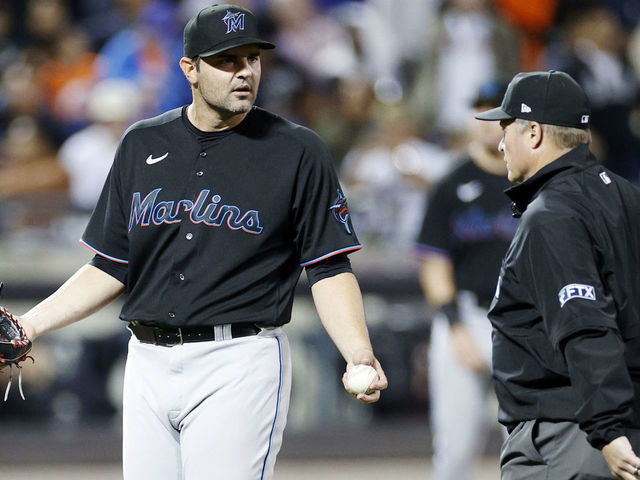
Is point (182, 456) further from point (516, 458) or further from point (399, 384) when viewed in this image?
point (399, 384)

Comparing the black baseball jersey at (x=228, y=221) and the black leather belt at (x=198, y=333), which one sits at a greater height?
the black baseball jersey at (x=228, y=221)

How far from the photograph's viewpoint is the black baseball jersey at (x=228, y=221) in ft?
11.5

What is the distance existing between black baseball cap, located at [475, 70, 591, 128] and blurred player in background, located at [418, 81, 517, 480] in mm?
2215

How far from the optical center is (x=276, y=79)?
390 inches

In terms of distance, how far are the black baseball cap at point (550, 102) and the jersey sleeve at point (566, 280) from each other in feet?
1.30

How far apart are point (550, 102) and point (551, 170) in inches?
8.7

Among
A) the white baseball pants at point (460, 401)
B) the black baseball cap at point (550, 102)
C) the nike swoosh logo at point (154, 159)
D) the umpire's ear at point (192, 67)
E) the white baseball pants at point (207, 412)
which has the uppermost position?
the umpire's ear at point (192, 67)

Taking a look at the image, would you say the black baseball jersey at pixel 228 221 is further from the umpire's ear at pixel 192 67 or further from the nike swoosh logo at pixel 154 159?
the umpire's ear at pixel 192 67

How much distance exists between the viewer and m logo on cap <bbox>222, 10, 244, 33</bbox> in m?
3.51

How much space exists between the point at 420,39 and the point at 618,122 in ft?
6.74

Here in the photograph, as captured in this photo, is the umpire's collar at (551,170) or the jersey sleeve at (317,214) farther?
the jersey sleeve at (317,214)

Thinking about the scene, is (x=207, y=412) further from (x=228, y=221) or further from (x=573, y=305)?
(x=573, y=305)

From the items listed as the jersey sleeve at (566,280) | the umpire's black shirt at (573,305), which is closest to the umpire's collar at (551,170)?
the umpire's black shirt at (573,305)

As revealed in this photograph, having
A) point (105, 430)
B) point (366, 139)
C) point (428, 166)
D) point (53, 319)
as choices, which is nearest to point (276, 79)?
point (366, 139)
